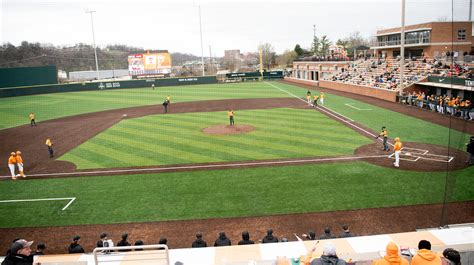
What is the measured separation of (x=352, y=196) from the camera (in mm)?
13617

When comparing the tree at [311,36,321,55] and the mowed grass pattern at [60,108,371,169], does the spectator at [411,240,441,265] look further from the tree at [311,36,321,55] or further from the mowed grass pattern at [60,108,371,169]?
the tree at [311,36,321,55]

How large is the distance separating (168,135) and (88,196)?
456 inches

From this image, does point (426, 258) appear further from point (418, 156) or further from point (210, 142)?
point (210, 142)

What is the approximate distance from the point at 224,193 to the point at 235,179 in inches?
64.8

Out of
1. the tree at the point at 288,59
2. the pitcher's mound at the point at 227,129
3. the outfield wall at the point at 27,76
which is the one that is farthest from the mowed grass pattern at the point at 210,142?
the tree at the point at 288,59

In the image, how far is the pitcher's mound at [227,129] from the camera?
85.8ft

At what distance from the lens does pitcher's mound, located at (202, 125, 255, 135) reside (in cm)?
2616

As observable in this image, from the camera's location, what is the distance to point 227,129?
88.8 ft

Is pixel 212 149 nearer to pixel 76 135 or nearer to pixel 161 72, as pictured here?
pixel 76 135

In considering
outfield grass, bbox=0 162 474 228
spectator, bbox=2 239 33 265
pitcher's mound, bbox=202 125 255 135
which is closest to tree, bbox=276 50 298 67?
pitcher's mound, bbox=202 125 255 135

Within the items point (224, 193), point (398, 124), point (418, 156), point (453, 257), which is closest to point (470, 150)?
point (418, 156)

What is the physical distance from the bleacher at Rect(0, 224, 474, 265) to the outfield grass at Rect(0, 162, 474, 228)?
5449mm

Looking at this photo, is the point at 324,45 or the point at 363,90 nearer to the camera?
the point at 363,90

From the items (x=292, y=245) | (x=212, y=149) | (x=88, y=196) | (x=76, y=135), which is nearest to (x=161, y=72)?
(x=76, y=135)
